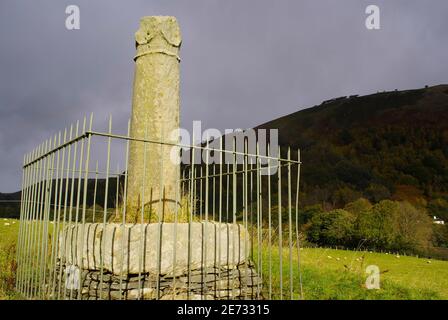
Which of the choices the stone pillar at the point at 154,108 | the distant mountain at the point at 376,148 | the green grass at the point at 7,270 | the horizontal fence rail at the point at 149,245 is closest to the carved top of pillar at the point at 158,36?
the stone pillar at the point at 154,108

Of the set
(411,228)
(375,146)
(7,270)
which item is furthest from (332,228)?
(375,146)

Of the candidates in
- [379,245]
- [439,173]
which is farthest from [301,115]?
[379,245]

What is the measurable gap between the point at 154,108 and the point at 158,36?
1.10 m

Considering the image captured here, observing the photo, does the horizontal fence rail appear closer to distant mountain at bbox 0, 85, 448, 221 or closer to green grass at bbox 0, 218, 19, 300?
green grass at bbox 0, 218, 19, 300

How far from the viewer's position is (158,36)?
513 centimetres

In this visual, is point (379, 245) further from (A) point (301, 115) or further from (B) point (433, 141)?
(A) point (301, 115)

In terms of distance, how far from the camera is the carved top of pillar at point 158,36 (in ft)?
16.8

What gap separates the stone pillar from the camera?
187 inches

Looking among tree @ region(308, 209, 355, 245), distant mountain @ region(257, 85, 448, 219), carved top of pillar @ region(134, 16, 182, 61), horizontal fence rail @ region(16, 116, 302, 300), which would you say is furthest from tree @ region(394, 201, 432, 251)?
carved top of pillar @ region(134, 16, 182, 61)

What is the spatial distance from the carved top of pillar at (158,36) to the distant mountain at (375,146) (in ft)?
85.9

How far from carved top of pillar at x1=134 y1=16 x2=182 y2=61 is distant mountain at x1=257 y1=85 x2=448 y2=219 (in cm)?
2617

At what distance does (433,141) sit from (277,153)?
4698 cm

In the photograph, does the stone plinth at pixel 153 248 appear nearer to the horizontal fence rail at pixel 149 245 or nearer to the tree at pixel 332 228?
the horizontal fence rail at pixel 149 245
